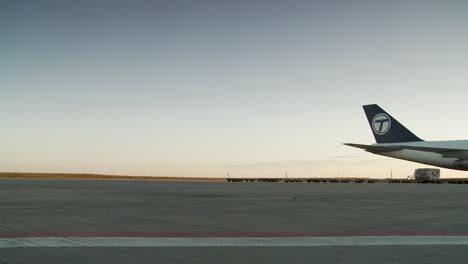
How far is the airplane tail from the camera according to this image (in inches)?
2229

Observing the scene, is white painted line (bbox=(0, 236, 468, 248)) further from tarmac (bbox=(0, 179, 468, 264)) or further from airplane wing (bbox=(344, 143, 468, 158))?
airplane wing (bbox=(344, 143, 468, 158))

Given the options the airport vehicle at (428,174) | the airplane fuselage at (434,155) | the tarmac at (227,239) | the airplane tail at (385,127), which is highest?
the airplane tail at (385,127)

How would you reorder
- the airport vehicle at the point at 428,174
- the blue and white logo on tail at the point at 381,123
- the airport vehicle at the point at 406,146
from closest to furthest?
the airport vehicle at the point at 406,146
the blue and white logo on tail at the point at 381,123
the airport vehicle at the point at 428,174

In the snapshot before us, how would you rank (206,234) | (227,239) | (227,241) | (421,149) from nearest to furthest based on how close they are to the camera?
(227,241) → (227,239) → (206,234) → (421,149)

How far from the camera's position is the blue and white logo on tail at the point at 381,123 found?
57469 millimetres

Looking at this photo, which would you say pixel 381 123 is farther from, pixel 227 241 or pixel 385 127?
pixel 227 241

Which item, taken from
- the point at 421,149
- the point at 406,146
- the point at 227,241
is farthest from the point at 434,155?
the point at 227,241

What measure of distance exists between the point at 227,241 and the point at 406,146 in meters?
Result: 49.7

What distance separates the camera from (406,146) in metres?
53.7

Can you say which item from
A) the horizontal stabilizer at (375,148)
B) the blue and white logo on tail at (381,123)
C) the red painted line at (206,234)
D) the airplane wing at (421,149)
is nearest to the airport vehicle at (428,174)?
the blue and white logo on tail at (381,123)

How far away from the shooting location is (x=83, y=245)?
314 inches

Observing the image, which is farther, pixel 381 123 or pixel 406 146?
pixel 381 123

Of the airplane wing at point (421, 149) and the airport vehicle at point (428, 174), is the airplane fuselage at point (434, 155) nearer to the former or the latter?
the airplane wing at point (421, 149)

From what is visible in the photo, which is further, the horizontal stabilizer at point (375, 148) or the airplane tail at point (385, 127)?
the airplane tail at point (385, 127)
